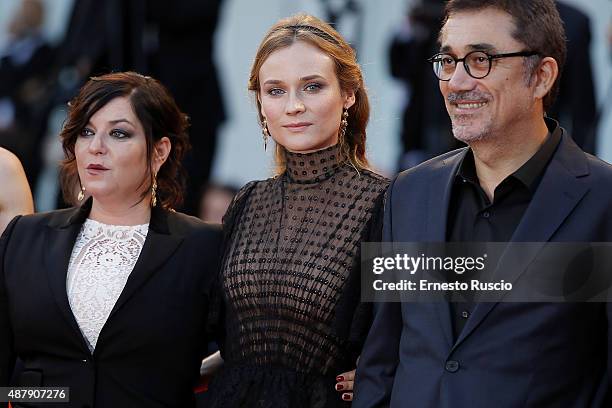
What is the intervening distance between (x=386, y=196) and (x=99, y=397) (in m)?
1.15

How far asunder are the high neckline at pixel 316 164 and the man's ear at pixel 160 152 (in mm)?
524

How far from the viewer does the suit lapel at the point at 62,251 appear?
11.6 feet

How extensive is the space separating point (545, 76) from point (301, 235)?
3.08 feet

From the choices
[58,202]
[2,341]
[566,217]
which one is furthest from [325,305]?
[58,202]

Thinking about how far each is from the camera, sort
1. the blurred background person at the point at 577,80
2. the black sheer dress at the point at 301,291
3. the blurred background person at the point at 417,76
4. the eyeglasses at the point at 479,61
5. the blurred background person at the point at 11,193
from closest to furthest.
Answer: the eyeglasses at the point at 479,61 < the black sheer dress at the point at 301,291 < the blurred background person at the point at 11,193 < the blurred background person at the point at 577,80 < the blurred background person at the point at 417,76

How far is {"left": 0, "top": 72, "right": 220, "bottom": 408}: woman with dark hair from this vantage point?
3.53m

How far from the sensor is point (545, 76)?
3141mm

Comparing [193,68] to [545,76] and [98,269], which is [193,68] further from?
[545,76]

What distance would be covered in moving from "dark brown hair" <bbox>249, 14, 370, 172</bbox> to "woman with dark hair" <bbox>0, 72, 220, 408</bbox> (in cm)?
43

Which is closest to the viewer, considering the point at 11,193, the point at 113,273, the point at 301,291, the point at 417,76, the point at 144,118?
the point at 301,291

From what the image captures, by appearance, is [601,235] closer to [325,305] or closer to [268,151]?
[325,305]

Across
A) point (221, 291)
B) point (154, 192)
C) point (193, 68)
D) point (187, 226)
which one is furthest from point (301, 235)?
point (193, 68)

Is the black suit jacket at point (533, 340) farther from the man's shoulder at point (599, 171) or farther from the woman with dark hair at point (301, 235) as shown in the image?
the woman with dark hair at point (301, 235)

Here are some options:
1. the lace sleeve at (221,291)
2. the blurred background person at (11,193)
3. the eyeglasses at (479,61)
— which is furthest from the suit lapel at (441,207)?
the blurred background person at (11,193)
